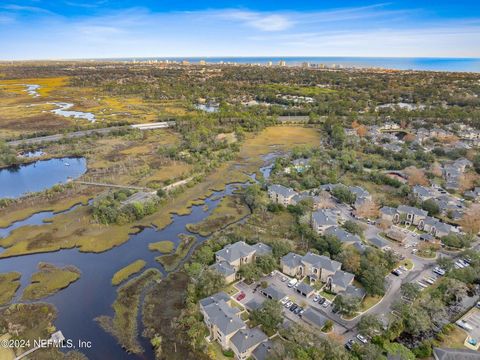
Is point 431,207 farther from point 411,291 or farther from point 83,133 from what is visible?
point 83,133

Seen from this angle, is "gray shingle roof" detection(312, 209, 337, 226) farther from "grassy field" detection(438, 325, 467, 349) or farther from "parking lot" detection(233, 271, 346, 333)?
"grassy field" detection(438, 325, 467, 349)

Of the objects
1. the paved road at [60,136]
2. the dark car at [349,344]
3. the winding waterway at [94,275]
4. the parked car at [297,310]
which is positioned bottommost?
the winding waterway at [94,275]

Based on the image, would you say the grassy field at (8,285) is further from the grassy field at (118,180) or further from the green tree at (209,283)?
the green tree at (209,283)

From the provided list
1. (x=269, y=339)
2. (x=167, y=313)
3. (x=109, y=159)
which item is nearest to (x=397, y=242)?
(x=269, y=339)

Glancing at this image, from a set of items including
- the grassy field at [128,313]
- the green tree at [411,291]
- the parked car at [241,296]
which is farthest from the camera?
the parked car at [241,296]

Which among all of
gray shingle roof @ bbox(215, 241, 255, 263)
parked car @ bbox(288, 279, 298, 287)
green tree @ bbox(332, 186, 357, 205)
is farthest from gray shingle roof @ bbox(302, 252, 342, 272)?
green tree @ bbox(332, 186, 357, 205)

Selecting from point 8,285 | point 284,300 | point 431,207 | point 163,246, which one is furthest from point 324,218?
point 8,285

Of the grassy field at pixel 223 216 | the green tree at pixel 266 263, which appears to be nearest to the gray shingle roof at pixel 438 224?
the green tree at pixel 266 263
